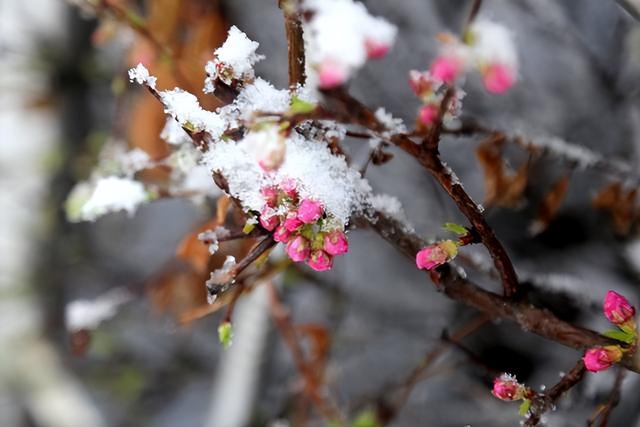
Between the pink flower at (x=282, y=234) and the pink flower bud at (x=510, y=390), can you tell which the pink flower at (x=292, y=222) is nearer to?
the pink flower at (x=282, y=234)

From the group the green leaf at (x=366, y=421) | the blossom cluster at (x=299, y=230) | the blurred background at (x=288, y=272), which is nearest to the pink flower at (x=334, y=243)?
the blossom cluster at (x=299, y=230)

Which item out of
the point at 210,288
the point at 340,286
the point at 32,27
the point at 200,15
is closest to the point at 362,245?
the point at 340,286

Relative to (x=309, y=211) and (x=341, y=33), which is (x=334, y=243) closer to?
(x=309, y=211)

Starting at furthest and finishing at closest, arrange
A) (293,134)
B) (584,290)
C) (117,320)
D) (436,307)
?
(117,320)
(436,307)
(584,290)
(293,134)


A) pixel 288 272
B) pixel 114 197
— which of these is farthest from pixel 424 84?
pixel 288 272

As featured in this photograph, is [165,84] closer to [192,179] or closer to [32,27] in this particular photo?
[192,179]

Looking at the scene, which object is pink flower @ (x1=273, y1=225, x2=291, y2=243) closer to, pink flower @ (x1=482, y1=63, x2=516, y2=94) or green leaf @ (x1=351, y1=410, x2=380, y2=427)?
pink flower @ (x1=482, y1=63, x2=516, y2=94)

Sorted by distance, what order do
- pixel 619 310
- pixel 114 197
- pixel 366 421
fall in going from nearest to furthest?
1. pixel 619 310
2. pixel 114 197
3. pixel 366 421

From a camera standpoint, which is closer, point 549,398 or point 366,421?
point 549,398
